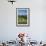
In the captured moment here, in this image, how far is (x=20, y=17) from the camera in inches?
226

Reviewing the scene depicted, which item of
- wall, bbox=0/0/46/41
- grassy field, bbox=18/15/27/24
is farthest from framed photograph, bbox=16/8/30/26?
wall, bbox=0/0/46/41

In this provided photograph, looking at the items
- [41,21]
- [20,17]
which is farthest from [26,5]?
[41,21]

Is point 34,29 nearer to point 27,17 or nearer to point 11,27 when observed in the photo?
point 27,17

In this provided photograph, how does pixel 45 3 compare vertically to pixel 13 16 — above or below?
above

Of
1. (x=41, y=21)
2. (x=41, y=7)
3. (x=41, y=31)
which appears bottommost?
(x=41, y=31)

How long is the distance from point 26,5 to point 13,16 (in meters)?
0.69

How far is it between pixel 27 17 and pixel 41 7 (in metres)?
0.71

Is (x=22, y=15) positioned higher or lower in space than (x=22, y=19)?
higher

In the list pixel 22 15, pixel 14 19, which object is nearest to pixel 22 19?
pixel 22 15

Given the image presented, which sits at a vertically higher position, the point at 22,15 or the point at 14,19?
the point at 22,15

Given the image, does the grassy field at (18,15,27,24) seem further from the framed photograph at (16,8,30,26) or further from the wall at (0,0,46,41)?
Answer: the wall at (0,0,46,41)

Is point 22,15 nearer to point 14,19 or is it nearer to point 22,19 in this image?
point 22,19

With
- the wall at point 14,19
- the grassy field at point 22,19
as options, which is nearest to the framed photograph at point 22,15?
the grassy field at point 22,19

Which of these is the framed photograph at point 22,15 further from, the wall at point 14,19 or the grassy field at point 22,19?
the wall at point 14,19
